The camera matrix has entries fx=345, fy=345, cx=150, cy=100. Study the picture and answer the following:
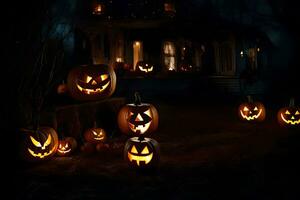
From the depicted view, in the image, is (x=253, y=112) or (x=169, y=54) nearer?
(x=253, y=112)

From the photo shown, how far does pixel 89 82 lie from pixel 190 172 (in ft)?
9.61

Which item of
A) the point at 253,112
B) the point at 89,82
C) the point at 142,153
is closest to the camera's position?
the point at 142,153

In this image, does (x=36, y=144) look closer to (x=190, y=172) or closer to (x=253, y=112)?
(x=190, y=172)

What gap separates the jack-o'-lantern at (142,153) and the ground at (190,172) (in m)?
0.13

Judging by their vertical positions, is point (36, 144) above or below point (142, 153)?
above

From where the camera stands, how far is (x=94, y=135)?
689cm

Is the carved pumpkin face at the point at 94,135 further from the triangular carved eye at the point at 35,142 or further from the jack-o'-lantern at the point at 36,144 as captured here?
the triangular carved eye at the point at 35,142

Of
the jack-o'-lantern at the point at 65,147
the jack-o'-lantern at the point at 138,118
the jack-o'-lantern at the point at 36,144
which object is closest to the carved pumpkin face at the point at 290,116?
the jack-o'-lantern at the point at 138,118

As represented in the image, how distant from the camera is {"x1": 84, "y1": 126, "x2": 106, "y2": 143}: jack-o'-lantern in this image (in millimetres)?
6871

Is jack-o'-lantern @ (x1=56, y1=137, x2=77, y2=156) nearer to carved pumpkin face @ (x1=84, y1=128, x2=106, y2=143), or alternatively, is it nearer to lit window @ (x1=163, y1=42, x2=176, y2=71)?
carved pumpkin face @ (x1=84, y1=128, x2=106, y2=143)

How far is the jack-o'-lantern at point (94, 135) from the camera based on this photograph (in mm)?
6871

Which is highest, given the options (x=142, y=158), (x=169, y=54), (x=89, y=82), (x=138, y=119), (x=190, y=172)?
(x=169, y=54)

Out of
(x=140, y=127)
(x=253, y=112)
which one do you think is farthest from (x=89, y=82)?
(x=253, y=112)

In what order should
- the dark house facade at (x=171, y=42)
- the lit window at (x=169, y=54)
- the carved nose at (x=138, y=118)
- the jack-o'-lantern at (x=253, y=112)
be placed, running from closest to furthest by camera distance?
the carved nose at (x=138, y=118) → the jack-o'-lantern at (x=253, y=112) → the dark house facade at (x=171, y=42) → the lit window at (x=169, y=54)
